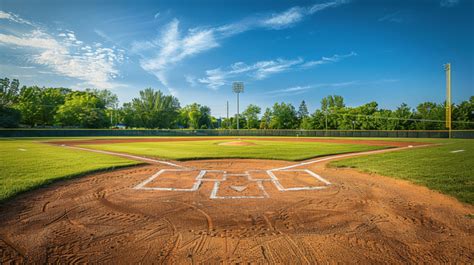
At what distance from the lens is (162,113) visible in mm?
73312

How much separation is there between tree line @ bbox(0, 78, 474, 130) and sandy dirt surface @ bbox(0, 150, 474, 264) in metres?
48.7

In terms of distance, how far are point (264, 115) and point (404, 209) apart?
82480mm

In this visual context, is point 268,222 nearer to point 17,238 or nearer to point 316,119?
point 17,238

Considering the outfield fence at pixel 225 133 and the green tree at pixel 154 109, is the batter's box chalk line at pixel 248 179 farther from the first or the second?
the green tree at pixel 154 109

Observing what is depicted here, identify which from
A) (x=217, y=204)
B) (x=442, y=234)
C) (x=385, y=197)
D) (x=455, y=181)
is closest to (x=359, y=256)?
(x=442, y=234)

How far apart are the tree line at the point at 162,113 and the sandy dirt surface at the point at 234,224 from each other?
160ft

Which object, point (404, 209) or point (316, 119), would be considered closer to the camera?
point (404, 209)

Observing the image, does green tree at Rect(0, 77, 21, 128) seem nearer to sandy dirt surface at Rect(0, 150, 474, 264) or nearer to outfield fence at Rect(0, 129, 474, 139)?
outfield fence at Rect(0, 129, 474, 139)

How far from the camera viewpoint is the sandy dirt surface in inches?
103

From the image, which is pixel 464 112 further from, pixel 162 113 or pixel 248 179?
pixel 162 113

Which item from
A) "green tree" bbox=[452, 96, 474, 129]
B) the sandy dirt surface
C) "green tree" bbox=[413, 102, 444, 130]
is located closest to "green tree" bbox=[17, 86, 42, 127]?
the sandy dirt surface

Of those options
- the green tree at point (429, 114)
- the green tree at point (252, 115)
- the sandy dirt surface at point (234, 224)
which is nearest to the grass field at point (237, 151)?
the sandy dirt surface at point (234, 224)

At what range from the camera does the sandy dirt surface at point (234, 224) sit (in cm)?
262

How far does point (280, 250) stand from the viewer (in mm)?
2693
